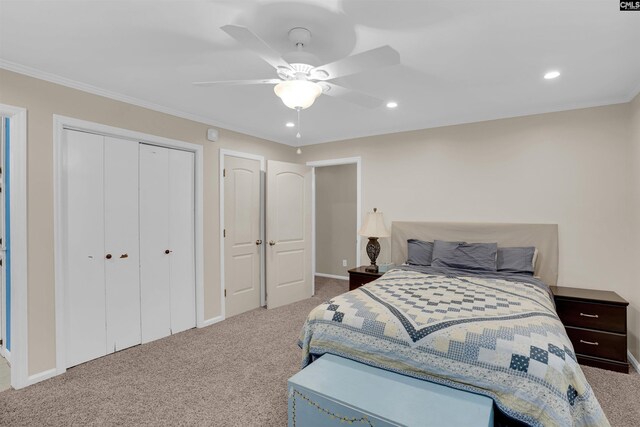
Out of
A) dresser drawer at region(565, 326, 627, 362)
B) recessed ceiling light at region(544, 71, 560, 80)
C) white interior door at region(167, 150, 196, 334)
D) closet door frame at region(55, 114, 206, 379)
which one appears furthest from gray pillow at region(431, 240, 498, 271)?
closet door frame at region(55, 114, 206, 379)

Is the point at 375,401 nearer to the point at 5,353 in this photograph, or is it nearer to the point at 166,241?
the point at 166,241

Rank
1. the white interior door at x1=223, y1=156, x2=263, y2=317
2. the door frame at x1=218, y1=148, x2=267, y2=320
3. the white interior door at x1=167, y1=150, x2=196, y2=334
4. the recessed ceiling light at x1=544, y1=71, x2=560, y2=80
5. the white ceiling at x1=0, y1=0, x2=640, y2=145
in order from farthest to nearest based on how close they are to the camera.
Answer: the white interior door at x1=223, y1=156, x2=263, y2=317 < the door frame at x1=218, y1=148, x2=267, y2=320 < the white interior door at x1=167, y1=150, x2=196, y2=334 < the recessed ceiling light at x1=544, y1=71, x2=560, y2=80 < the white ceiling at x1=0, y1=0, x2=640, y2=145

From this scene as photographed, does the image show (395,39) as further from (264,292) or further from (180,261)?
(264,292)

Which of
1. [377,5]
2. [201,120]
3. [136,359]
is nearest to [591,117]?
[377,5]

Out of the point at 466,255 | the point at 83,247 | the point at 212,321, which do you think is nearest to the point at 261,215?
the point at 212,321

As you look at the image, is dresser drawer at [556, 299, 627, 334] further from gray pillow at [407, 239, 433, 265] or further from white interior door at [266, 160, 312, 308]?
Answer: white interior door at [266, 160, 312, 308]

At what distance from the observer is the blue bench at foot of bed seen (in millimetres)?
1441

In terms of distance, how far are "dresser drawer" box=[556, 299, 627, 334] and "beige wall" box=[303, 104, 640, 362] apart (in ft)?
0.85

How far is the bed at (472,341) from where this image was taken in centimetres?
151

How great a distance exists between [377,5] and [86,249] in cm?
298

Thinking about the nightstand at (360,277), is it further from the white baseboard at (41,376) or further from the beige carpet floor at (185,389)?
the white baseboard at (41,376)

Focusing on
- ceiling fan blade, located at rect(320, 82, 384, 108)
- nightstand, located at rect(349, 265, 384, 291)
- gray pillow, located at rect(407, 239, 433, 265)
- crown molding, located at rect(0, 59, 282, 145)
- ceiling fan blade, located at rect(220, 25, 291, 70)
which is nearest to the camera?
ceiling fan blade, located at rect(220, 25, 291, 70)

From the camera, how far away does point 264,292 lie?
4555 mm

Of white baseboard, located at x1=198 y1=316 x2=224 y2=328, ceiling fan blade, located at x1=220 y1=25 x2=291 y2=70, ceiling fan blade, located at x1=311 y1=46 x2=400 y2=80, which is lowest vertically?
white baseboard, located at x1=198 y1=316 x2=224 y2=328
